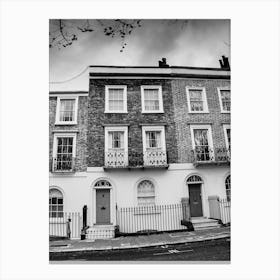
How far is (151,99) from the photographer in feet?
20.2

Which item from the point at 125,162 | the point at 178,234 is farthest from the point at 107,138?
the point at 178,234

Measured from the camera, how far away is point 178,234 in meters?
5.34

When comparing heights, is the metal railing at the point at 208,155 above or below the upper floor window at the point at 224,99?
below

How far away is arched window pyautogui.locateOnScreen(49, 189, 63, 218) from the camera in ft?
16.8

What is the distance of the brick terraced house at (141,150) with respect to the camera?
536 centimetres

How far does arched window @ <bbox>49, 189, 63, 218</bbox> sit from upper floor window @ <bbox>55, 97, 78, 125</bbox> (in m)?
1.58

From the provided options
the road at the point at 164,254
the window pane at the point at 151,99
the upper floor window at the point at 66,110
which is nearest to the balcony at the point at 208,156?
the window pane at the point at 151,99

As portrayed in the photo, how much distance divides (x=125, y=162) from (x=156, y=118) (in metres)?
1.31

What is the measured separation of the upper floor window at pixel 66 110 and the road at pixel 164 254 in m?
2.85

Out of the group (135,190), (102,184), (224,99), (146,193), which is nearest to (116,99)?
(102,184)

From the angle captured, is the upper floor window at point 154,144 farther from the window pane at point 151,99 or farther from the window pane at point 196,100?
the window pane at point 196,100

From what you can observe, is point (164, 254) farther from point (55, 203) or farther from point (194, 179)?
point (55, 203)

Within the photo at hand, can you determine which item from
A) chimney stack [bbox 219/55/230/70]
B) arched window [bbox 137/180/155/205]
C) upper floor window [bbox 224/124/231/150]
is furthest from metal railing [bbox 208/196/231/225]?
chimney stack [bbox 219/55/230/70]
